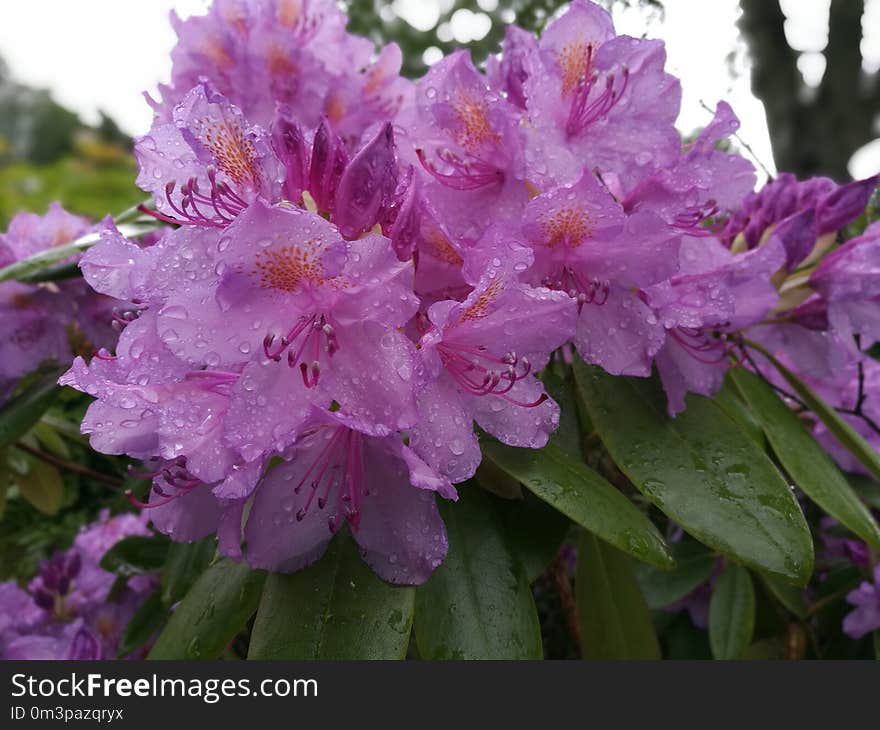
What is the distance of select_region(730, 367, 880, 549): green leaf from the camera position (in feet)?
1.98

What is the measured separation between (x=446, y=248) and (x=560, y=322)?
0.09m

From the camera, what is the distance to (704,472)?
1.91 feet

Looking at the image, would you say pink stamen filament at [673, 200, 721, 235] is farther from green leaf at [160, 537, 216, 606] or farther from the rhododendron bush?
green leaf at [160, 537, 216, 606]

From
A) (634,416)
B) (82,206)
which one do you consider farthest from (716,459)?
(82,206)

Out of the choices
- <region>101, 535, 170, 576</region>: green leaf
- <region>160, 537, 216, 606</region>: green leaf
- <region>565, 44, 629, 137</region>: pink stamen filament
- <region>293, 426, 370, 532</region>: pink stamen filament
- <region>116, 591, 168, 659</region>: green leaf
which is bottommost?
<region>116, 591, 168, 659</region>: green leaf

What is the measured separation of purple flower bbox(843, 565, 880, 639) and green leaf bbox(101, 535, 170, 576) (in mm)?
841

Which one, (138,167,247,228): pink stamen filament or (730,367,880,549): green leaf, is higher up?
(138,167,247,228): pink stamen filament

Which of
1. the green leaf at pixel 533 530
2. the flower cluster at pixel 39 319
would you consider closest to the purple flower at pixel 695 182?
the green leaf at pixel 533 530

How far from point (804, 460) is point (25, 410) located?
30.5 inches

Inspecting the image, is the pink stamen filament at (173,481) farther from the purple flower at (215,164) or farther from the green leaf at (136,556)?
the green leaf at (136,556)

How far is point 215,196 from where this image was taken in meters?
0.49

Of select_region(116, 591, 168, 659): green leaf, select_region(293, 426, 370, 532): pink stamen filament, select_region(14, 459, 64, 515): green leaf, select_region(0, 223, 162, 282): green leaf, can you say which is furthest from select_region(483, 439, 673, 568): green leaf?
select_region(14, 459, 64, 515): green leaf

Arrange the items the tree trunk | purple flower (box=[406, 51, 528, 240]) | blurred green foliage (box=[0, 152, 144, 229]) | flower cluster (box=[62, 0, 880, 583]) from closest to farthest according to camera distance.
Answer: flower cluster (box=[62, 0, 880, 583]), purple flower (box=[406, 51, 528, 240]), the tree trunk, blurred green foliage (box=[0, 152, 144, 229])

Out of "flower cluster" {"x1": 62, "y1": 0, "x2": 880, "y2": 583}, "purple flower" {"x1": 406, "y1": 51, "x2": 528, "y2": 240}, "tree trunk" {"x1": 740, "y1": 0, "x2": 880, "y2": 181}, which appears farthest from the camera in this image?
"tree trunk" {"x1": 740, "y1": 0, "x2": 880, "y2": 181}
